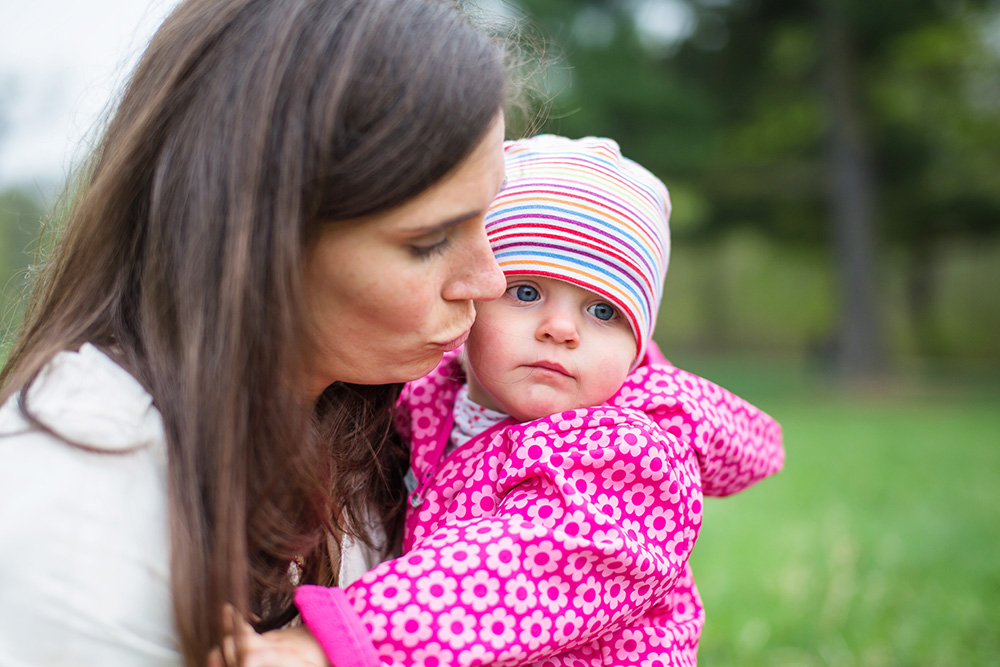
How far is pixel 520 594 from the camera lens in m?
1.29

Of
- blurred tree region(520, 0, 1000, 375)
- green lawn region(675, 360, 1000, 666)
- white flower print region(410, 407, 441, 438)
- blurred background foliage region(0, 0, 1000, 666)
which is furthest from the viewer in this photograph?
blurred tree region(520, 0, 1000, 375)

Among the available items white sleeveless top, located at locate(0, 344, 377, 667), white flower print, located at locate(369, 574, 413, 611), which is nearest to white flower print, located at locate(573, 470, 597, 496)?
white flower print, located at locate(369, 574, 413, 611)

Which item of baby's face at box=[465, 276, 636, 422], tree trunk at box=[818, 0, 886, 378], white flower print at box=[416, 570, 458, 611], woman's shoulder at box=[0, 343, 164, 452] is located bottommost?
tree trunk at box=[818, 0, 886, 378]

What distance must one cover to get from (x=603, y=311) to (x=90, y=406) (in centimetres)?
88

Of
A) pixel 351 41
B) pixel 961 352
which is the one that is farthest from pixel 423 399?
pixel 961 352

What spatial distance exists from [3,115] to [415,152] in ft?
46.6

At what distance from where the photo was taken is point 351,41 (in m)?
1.25

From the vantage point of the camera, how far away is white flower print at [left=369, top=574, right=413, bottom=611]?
1236 millimetres

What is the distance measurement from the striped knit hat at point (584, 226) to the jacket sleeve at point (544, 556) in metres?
0.26

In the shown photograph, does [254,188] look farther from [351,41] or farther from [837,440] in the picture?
[837,440]

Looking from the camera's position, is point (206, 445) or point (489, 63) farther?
point (489, 63)

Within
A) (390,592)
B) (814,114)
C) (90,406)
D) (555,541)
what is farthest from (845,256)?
(90,406)

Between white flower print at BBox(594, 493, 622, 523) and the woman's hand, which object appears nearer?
the woman's hand

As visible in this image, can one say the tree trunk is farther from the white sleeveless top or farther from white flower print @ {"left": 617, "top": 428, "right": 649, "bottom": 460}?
the white sleeveless top
